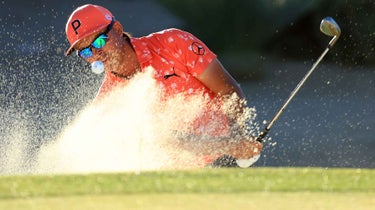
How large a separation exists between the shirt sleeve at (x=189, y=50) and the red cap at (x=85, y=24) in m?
0.27

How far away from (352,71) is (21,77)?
4.96m

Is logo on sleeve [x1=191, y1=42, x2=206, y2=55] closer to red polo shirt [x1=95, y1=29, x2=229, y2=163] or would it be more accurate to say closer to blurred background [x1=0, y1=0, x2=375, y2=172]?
red polo shirt [x1=95, y1=29, x2=229, y2=163]

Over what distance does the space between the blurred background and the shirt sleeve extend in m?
9.00

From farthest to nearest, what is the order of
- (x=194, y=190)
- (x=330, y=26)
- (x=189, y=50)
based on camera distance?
(x=330, y=26) < (x=189, y=50) < (x=194, y=190)

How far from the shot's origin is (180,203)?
293 centimetres

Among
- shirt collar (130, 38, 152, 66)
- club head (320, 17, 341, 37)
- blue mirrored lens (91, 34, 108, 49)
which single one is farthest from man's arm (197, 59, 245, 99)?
club head (320, 17, 341, 37)

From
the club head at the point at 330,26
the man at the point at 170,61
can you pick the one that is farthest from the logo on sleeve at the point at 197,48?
the club head at the point at 330,26

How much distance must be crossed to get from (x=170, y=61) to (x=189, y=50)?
0.10 metres

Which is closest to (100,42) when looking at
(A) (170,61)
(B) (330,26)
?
(A) (170,61)

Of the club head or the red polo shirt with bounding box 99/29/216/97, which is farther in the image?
the club head

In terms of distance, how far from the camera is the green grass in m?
2.95

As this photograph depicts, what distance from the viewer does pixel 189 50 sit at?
14.4 feet

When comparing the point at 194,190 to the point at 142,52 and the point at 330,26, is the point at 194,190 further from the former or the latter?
the point at 330,26

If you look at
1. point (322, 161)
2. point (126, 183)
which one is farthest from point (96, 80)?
point (126, 183)
